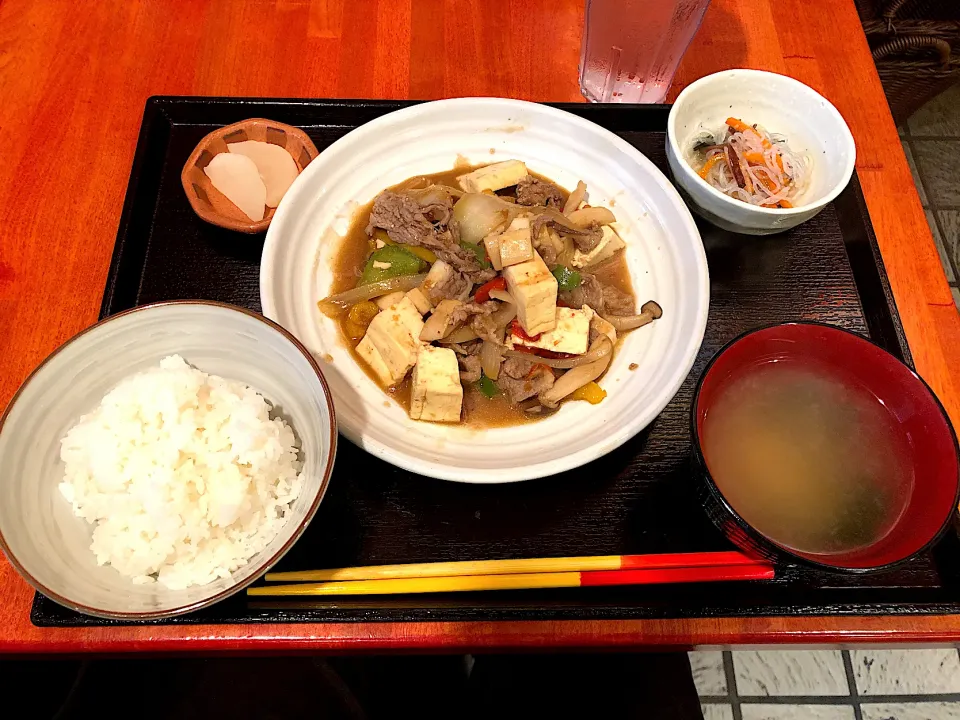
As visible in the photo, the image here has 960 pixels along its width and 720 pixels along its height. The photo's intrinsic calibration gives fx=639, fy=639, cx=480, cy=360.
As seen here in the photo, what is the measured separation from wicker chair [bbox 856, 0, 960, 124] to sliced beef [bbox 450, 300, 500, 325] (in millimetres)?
2886

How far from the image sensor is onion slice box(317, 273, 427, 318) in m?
1.99

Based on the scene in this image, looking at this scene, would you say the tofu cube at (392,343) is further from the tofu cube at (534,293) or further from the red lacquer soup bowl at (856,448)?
the red lacquer soup bowl at (856,448)

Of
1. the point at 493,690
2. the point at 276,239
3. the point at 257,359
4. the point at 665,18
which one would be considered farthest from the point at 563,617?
the point at 665,18

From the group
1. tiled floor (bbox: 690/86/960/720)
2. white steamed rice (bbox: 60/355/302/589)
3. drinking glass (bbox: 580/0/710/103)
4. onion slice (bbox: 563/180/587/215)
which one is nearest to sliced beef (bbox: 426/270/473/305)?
onion slice (bbox: 563/180/587/215)

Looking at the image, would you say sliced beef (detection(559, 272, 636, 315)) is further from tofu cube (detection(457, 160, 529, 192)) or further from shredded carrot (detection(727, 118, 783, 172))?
shredded carrot (detection(727, 118, 783, 172))

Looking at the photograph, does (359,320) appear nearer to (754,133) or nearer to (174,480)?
(174,480)

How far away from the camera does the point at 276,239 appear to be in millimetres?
1916

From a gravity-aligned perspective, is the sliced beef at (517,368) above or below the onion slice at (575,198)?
below

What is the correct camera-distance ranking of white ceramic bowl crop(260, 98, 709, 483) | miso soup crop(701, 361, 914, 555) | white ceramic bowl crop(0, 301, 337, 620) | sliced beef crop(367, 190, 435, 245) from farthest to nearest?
1. sliced beef crop(367, 190, 435, 245)
2. white ceramic bowl crop(260, 98, 709, 483)
3. miso soup crop(701, 361, 914, 555)
4. white ceramic bowl crop(0, 301, 337, 620)

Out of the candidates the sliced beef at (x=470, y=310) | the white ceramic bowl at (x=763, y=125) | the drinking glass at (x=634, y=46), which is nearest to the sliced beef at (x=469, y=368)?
the sliced beef at (x=470, y=310)

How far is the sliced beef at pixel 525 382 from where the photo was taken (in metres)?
1.88

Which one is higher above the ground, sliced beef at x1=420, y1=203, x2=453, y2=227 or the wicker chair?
the wicker chair

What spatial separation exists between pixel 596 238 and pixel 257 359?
1140 millimetres

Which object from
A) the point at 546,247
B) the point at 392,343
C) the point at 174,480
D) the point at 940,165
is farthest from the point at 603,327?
the point at 940,165
